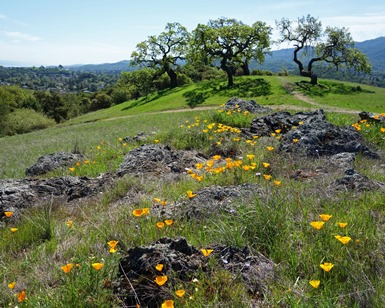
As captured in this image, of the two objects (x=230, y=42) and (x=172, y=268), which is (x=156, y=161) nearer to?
(x=172, y=268)

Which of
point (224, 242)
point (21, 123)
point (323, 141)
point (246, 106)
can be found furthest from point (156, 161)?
point (21, 123)

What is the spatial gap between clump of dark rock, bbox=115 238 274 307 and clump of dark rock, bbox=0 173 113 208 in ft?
11.0

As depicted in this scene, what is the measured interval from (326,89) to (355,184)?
35.1m

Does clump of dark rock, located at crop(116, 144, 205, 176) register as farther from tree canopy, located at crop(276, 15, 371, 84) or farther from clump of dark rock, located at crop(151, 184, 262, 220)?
tree canopy, located at crop(276, 15, 371, 84)

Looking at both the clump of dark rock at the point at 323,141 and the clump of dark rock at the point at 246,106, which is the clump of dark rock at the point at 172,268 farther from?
the clump of dark rock at the point at 246,106

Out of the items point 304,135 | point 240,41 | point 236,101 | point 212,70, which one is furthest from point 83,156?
point 212,70

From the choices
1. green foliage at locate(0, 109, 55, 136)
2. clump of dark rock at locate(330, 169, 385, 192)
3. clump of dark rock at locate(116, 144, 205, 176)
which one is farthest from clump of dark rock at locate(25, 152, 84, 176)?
green foliage at locate(0, 109, 55, 136)

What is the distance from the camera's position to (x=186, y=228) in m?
3.51

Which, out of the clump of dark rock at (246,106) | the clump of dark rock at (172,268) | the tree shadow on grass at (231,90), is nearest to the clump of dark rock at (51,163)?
the clump of dark rock at (172,268)

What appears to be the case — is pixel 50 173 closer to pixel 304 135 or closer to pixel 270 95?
pixel 304 135

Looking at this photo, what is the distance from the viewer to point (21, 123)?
47219 millimetres

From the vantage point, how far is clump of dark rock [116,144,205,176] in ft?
22.9

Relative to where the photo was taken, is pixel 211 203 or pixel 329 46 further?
pixel 329 46

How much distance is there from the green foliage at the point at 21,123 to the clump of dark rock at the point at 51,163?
4248 centimetres
